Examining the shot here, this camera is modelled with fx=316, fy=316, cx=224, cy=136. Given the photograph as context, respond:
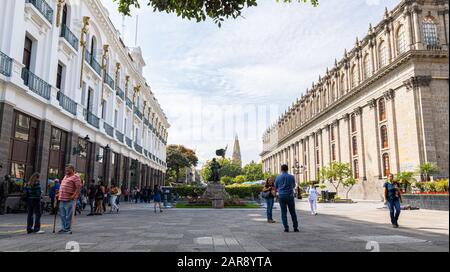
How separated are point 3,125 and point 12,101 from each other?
46.4 inches

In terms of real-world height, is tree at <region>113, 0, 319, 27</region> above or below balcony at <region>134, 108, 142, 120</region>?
below

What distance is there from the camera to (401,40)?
33.7 metres

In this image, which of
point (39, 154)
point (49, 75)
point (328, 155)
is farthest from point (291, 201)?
point (328, 155)

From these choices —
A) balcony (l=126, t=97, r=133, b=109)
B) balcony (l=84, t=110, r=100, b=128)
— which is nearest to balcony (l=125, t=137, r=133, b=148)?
balcony (l=126, t=97, r=133, b=109)

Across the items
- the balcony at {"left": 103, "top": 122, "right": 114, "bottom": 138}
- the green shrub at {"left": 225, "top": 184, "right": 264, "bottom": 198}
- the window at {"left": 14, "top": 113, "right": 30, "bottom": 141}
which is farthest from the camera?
the green shrub at {"left": 225, "top": 184, "right": 264, "bottom": 198}

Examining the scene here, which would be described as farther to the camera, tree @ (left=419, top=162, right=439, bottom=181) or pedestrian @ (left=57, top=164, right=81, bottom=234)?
tree @ (left=419, top=162, right=439, bottom=181)

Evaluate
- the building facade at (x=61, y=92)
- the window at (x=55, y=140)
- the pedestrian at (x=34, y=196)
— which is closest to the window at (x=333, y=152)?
the building facade at (x=61, y=92)

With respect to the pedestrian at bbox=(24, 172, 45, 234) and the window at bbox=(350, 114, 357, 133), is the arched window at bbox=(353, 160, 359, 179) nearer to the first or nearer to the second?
the window at bbox=(350, 114, 357, 133)

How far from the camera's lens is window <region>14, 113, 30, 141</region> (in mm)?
14312

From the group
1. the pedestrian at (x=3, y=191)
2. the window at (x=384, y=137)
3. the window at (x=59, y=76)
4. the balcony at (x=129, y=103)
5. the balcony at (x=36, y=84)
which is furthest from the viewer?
the window at (x=384, y=137)

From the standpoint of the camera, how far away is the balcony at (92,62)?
22062mm

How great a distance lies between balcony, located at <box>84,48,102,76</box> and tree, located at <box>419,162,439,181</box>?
2753 centimetres

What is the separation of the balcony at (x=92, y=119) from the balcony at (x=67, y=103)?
1972 mm

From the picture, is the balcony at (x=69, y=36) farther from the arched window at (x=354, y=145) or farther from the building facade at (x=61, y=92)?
the arched window at (x=354, y=145)
